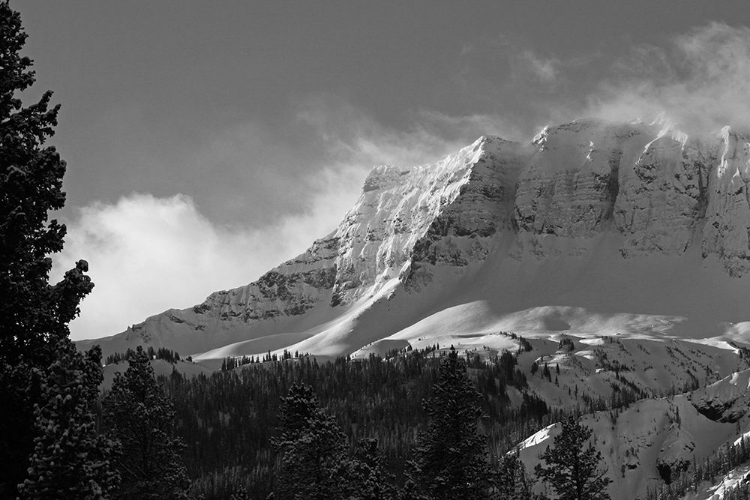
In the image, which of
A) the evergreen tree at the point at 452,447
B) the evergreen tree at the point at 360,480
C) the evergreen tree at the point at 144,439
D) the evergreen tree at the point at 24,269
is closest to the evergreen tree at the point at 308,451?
the evergreen tree at the point at 360,480

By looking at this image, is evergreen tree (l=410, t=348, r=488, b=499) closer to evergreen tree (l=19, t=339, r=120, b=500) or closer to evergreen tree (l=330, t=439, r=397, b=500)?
evergreen tree (l=330, t=439, r=397, b=500)

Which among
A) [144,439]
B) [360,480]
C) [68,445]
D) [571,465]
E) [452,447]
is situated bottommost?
[571,465]

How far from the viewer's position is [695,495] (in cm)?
14112

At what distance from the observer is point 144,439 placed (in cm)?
4203

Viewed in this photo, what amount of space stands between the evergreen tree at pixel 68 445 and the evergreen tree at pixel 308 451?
2079 cm

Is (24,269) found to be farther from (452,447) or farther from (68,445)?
(452,447)

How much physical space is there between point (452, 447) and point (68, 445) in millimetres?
26979

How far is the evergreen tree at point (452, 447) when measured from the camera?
4538 cm

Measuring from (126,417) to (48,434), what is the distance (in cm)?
2061

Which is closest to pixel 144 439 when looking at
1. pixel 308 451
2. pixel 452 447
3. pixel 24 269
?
pixel 308 451

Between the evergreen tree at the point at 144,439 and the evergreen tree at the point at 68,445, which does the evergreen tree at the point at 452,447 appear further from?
the evergreen tree at the point at 68,445

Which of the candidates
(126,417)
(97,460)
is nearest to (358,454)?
(126,417)

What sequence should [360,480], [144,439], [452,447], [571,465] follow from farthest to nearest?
[571,465]
[452,447]
[360,480]
[144,439]

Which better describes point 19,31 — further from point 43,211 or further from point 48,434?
point 48,434
